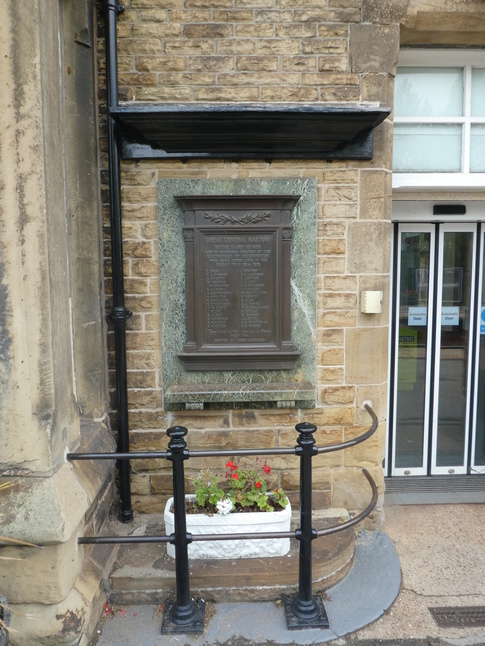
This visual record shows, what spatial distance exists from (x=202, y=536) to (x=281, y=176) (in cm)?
250

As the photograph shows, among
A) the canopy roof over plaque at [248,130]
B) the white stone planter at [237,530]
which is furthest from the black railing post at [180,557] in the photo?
the canopy roof over plaque at [248,130]

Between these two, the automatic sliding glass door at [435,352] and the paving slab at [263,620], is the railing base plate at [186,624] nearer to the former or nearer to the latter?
the paving slab at [263,620]

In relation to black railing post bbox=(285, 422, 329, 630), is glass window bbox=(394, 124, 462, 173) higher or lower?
higher

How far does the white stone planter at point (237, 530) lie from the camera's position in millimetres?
2969

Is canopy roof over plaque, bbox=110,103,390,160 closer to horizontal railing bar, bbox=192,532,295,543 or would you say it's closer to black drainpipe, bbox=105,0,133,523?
black drainpipe, bbox=105,0,133,523

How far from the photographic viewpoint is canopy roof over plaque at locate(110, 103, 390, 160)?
9.50 ft

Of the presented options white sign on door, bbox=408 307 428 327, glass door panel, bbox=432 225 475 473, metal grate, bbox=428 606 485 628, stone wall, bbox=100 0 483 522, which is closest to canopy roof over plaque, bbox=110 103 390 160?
stone wall, bbox=100 0 483 522

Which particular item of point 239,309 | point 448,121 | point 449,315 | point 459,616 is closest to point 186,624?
point 459,616

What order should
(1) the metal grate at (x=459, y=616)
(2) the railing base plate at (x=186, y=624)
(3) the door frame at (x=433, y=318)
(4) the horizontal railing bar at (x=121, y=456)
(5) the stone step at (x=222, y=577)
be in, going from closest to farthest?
1. (4) the horizontal railing bar at (x=121, y=456)
2. (2) the railing base plate at (x=186, y=624)
3. (1) the metal grate at (x=459, y=616)
4. (5) the stone step at (x=222, y=577)
5. (3) the door frame at (x=433, y=318)

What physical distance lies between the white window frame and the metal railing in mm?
2359

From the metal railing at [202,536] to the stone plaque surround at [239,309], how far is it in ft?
2.85

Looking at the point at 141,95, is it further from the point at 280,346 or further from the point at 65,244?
the point at 280,346

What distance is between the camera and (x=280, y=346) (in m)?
3.44

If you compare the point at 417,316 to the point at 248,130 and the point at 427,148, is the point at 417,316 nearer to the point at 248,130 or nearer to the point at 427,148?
the point at 427,148
